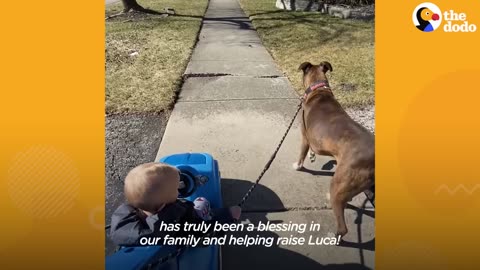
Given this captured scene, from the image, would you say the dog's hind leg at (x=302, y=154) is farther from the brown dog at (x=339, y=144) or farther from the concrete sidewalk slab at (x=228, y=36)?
the concrete sidewalk slab at (x=228, y=36)

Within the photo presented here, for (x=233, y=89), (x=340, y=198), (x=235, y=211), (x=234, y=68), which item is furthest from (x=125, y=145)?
(x=234, y=68)

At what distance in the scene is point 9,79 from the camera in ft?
7.02

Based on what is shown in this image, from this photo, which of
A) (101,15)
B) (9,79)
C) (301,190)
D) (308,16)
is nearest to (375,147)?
(301,190)

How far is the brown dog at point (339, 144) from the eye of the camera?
8.86 feet

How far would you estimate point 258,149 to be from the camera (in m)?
4.23

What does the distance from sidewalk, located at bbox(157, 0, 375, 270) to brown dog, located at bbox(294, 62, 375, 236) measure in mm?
250

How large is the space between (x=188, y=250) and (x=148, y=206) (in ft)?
1.32

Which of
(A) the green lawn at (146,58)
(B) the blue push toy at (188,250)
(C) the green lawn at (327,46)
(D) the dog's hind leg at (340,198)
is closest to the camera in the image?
(B) the blue push toy at (188,250)

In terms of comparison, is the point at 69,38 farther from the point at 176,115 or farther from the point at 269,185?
the point at 176,115

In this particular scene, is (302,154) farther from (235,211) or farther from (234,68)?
(234,68)

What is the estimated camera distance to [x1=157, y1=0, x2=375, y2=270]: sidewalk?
2865 mm

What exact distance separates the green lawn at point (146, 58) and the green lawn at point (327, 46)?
1984mm

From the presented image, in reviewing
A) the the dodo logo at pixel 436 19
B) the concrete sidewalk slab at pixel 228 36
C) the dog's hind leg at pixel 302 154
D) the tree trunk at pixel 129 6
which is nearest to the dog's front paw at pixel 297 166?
the dog's hind leg at pixel 302 154

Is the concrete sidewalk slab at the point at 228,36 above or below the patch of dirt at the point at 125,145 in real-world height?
above
